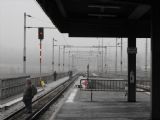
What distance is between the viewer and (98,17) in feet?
69.9

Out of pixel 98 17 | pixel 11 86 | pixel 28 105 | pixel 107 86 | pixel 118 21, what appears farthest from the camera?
pixel 107 86

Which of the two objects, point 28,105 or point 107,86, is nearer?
point 28,105

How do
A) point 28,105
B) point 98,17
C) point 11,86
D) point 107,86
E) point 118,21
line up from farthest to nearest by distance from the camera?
point 107,86 < point 11,86 < point 98,17 < point 118,21 < point 28,105

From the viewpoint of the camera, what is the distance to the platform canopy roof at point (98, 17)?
1643 cm

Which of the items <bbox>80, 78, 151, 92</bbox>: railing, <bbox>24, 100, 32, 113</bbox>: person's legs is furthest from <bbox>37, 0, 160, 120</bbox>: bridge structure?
<bbox>80, 78, 151, 92</bbox>: railing

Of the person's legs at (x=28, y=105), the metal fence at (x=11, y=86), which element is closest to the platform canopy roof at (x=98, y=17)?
the person's legs at (x=28, y=105)

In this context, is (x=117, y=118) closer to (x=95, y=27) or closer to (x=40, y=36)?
(x=95, y=27)

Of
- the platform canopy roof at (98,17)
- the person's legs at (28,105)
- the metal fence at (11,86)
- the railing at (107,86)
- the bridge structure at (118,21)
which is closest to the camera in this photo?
the bridge structure at (118,21)

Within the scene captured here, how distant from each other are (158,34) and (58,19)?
756cm

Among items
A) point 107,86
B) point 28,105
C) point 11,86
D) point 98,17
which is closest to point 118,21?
point 98,17

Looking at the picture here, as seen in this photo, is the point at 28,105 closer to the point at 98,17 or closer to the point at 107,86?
the point at 98,17

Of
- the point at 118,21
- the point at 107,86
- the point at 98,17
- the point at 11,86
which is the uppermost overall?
the point at 98,17

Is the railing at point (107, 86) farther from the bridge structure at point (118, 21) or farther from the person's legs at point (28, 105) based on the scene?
the person's legs at point (28, 105)

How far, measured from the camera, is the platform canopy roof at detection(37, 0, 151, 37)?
1643cm
